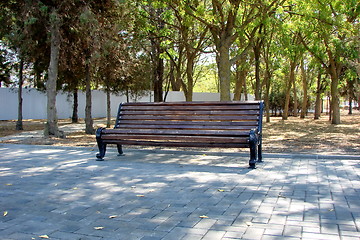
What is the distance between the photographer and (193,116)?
8.00m

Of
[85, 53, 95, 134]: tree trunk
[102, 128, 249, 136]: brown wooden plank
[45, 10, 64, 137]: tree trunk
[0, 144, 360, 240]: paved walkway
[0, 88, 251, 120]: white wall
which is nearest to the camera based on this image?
[0, 144, 360, 240]: paved walkway

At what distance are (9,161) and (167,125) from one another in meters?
3.45

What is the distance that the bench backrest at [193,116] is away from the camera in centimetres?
753

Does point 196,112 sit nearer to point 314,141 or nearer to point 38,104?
point 314,141

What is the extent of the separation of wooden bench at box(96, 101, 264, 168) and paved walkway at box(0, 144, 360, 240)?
441 millimetres

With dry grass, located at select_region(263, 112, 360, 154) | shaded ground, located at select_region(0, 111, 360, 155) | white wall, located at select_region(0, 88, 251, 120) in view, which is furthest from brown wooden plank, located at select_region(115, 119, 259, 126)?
white wall, located at select_region(0, 88, 251, 120)

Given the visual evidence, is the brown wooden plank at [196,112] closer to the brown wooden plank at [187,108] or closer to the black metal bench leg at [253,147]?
the brown wooden plank at [187,108]

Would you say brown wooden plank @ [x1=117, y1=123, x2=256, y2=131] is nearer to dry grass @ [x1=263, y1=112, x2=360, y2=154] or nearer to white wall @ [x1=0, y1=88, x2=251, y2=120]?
dry grass @ [x1=263, y1=112, x2=360, y2=154]

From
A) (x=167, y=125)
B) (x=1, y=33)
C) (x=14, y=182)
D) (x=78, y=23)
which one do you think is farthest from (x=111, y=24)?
(x=14, y=182)

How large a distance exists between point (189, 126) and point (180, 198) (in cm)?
312

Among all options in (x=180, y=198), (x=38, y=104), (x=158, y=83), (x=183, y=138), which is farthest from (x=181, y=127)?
(x=38, y=104)

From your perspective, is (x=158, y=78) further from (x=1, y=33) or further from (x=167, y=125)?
(x=167, y=125)

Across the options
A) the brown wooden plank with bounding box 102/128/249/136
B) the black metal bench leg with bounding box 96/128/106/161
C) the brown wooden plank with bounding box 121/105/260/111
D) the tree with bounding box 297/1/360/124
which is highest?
the tree with bounding box 297/1/360/124

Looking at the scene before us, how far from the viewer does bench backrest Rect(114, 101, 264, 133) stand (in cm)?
753
